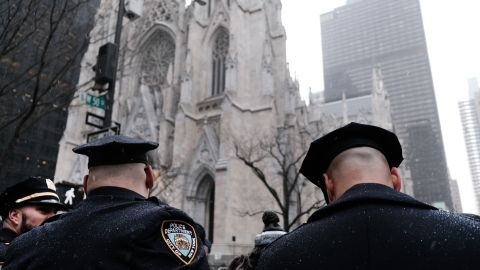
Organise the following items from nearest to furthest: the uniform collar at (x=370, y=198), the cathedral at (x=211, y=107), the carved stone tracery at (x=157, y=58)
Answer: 1. the uniform collar at (x=370, y=198)
2. the cathedral at (x=211, y=107)
3. the carved stone tracery at (x=157, y=58)

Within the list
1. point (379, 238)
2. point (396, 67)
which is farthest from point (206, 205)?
point (396, 67)

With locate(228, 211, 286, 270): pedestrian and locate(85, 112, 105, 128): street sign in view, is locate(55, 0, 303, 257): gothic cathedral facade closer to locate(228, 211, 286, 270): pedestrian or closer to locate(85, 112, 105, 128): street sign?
locate(85, 112, 105, 128): street sign

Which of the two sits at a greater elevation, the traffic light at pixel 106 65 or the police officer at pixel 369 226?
the traffic light at pixel 106 65

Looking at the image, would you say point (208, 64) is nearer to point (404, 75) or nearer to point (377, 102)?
point (377, 102)

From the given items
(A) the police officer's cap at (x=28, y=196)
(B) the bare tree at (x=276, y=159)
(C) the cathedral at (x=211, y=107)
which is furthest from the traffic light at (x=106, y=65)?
(B) the bare tree at (x=276, y=159)

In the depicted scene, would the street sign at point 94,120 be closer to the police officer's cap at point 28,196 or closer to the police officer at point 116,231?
the police officer's cap at point 28,196

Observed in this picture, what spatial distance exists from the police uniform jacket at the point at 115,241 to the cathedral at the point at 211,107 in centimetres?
1968

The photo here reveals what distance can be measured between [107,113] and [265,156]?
1571 cm

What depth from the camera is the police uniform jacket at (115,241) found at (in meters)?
2.04

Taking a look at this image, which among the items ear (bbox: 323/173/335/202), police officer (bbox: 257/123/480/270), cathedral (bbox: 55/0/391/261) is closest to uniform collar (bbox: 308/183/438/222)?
police officer (bbox: 257/123/480/270)

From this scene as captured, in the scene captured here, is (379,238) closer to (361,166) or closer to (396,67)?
(361,166)

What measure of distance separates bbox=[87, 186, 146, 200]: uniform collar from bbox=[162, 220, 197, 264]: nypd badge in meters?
0.33

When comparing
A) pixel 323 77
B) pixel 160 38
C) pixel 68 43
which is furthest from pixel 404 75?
pixel 68 43

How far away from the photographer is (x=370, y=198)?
5.24ft
